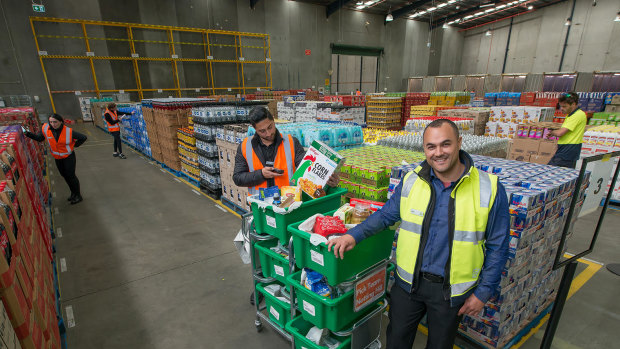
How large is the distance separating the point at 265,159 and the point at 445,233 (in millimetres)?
2166

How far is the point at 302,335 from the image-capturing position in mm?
2604

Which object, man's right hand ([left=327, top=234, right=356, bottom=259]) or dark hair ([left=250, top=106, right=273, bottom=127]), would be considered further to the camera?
dark hair ([left=250, top=106, right=273, bottom=127])

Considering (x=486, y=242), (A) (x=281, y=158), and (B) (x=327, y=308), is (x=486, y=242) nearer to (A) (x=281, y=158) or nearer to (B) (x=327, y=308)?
(B) (x=327, y=308)

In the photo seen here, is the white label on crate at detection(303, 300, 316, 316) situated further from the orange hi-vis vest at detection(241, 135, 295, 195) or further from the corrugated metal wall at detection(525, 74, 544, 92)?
the corrugated metal wall at detection(525, 74, 544, 92)

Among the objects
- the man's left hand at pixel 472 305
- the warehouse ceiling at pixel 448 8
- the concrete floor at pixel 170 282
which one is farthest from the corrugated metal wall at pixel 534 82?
the man's left hand at pixel 472 305

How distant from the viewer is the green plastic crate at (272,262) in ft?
9.49

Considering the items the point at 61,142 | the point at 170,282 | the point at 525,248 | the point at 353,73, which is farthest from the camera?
the point at 353,73

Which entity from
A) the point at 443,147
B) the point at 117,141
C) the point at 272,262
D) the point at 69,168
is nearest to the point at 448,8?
the point at 117,141

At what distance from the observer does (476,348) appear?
304cm

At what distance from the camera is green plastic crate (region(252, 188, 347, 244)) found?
2.70 m

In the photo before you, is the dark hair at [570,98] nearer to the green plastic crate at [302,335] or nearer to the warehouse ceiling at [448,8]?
the green plastic crate at [302,335]

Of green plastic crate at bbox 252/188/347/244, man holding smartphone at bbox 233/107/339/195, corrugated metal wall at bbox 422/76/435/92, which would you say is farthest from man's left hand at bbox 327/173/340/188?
corrugated metal wall at bbox 422/76/435/92

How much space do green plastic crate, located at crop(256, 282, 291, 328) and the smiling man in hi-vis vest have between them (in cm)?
122

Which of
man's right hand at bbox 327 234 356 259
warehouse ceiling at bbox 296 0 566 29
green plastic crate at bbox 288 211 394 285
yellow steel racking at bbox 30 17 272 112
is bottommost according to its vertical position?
green plastic crate at bbox 288 211 394 285
